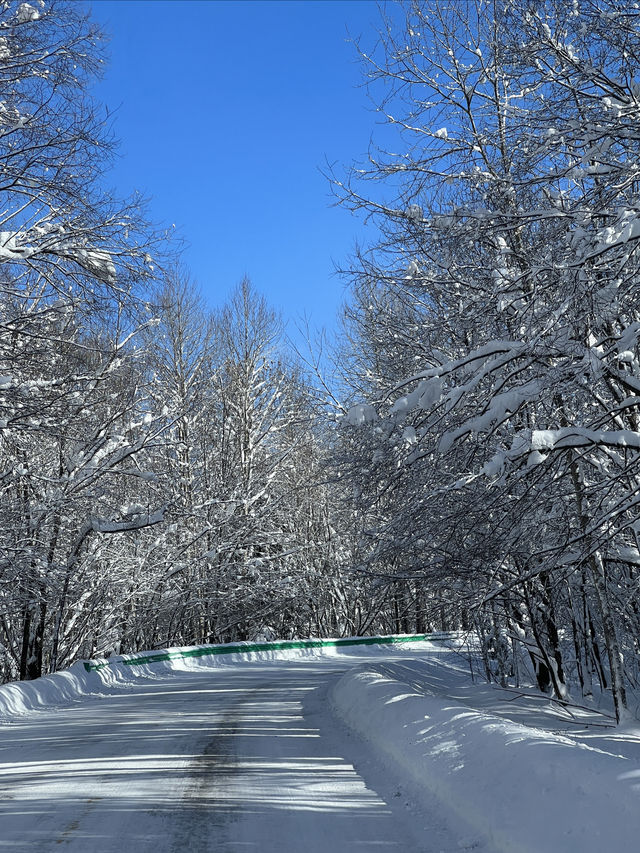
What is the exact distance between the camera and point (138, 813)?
565cm

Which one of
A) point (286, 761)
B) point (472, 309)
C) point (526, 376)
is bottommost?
point (286, 761)

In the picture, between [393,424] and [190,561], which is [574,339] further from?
[190,561]

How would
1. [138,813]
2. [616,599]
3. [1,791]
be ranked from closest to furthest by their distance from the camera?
[138,813] < [1,791] < [616,599]

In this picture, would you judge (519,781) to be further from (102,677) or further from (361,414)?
(102,677)

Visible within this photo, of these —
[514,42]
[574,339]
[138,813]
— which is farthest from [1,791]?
[514,42]

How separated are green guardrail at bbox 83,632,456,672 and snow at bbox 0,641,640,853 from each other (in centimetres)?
644

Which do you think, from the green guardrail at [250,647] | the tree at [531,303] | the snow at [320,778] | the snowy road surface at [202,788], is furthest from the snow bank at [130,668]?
the tree at [531,303]

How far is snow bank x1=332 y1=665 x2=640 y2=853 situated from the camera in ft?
13.5

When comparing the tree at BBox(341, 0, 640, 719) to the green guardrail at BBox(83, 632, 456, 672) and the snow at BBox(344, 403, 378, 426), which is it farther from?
the green guardrail at BBox(83, 632, 456, 672)

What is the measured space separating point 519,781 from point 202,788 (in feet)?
9.05

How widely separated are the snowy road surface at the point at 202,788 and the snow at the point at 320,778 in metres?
0.02

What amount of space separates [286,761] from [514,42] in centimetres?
733

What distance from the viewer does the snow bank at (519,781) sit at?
13.5 ft

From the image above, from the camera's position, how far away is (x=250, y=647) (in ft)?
92.9
